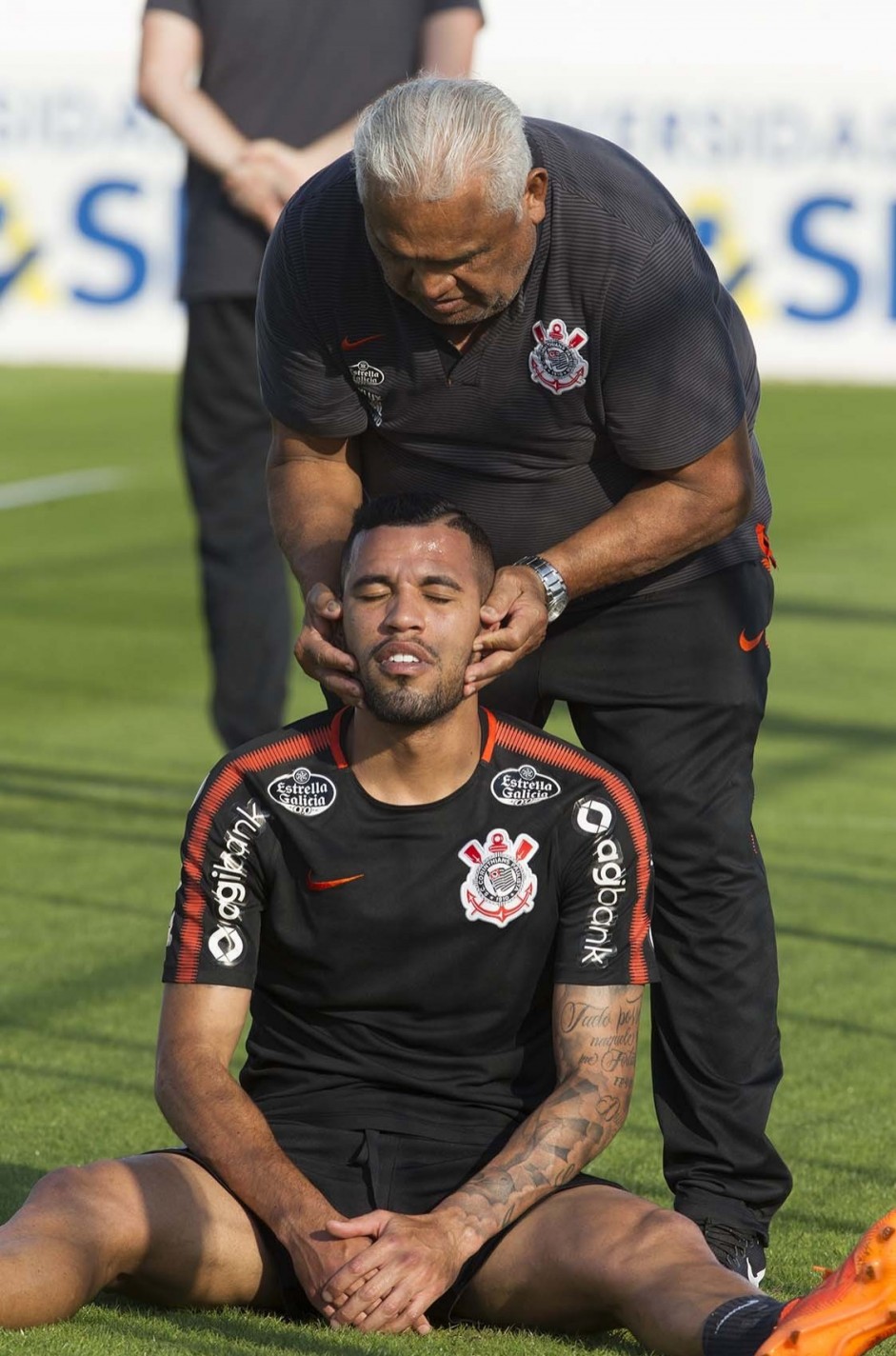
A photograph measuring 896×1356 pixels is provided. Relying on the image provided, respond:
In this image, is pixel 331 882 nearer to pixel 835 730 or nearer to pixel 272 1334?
pixel 272 1334

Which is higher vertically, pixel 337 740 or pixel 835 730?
pixel 337 740

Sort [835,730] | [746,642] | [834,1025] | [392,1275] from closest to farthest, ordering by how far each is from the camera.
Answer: [392,1275]
[746,642]
[834,1025]
[835,730]

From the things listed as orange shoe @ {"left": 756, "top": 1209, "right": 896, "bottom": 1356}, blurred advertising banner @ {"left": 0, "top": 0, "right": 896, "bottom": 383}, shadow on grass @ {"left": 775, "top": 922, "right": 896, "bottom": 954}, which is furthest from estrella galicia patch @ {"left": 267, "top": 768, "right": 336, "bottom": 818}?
blurred advertising banner @ {"left": 0, "top": 0, "right": 896, "bottom": 383}

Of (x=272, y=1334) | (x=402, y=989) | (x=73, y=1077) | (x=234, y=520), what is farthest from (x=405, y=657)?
(x=234, y=520)

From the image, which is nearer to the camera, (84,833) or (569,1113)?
(569,1113)

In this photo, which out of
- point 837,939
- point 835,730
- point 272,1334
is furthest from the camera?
point 835,730

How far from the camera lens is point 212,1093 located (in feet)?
11.9

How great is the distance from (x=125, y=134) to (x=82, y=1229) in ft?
67.3

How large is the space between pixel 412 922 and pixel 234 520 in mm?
3281

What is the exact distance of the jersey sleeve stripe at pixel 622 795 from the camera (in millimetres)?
3752

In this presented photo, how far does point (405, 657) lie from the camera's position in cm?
368

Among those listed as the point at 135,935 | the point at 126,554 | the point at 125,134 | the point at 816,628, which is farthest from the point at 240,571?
the point at 125,134

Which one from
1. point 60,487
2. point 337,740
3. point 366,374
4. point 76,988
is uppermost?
point 366,374

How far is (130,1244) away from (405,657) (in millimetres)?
950
